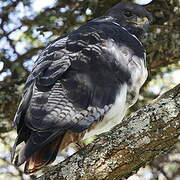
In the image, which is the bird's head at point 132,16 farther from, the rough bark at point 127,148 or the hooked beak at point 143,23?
the rough bark at point 127,148

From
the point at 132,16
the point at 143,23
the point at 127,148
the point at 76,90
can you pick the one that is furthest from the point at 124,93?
the point at 132,16

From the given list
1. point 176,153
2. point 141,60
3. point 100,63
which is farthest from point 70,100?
point 176,153

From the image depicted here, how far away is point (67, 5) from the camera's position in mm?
5188

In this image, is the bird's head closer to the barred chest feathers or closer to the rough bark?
the barred chest feathers

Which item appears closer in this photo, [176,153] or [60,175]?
[60,175]

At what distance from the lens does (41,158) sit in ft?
10.4

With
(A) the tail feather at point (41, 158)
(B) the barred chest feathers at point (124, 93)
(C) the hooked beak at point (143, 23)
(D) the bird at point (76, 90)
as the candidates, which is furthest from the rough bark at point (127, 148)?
(C) the hooked beak at point (143, 23)

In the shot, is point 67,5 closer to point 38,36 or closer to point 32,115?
point 38,36

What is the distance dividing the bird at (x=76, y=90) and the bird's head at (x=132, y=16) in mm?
499

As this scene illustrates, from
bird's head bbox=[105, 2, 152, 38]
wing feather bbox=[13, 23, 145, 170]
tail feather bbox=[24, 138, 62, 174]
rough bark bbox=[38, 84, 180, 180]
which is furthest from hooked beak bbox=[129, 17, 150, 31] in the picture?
tail feather bbox=[24, 138, 62, 174]

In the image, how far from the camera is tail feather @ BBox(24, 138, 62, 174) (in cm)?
313

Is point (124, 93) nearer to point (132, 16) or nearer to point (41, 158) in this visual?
point (41, 158)

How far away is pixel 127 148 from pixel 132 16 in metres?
2.26

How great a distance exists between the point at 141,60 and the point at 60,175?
1441 mm
